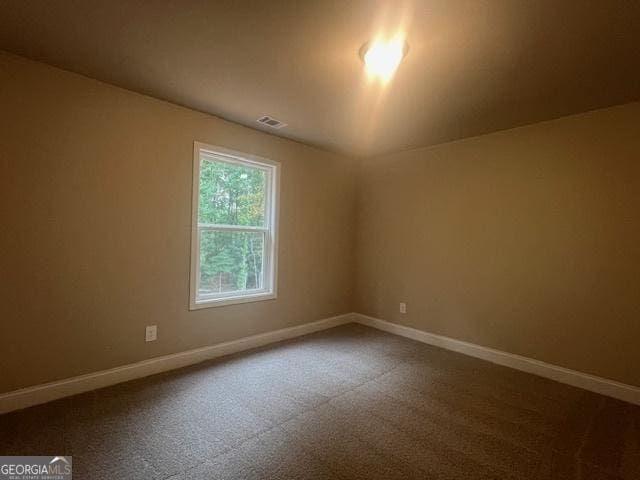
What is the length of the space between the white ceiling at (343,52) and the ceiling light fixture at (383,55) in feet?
0.19

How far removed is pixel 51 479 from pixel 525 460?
97.4 inches

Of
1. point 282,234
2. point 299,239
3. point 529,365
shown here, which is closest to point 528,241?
point 529,365

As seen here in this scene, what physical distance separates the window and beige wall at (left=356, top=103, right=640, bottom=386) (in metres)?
1.62

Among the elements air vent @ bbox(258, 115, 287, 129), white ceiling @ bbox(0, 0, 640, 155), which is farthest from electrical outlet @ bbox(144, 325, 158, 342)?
air vent @ bbox(258, 115, 287, 129)

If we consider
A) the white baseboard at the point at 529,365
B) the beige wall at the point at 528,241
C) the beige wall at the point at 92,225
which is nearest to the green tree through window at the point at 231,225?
the beige wall at the point at 92,225

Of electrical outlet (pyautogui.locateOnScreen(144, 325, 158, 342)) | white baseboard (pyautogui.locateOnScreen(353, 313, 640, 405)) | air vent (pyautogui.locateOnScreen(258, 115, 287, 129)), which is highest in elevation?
air vent (pyautogui.locateOnScreen(258, 115, 287, 129))

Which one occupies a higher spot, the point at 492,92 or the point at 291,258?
the point at 492,92

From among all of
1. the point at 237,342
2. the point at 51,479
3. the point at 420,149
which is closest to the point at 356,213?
the point at 420,149

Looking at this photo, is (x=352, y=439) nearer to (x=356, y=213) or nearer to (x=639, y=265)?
(x=639, y=265)

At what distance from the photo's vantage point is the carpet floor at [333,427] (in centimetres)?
164

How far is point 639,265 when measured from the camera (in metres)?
2.43

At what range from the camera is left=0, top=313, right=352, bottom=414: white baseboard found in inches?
82.3

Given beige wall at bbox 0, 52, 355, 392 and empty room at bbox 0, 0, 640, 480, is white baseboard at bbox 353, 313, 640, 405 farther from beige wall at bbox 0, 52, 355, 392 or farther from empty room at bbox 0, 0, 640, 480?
beige wall at bbox 0, 52, 355, 392

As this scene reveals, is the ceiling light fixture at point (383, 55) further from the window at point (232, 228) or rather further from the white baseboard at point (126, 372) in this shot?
the white baseboard at point (126, 372)
